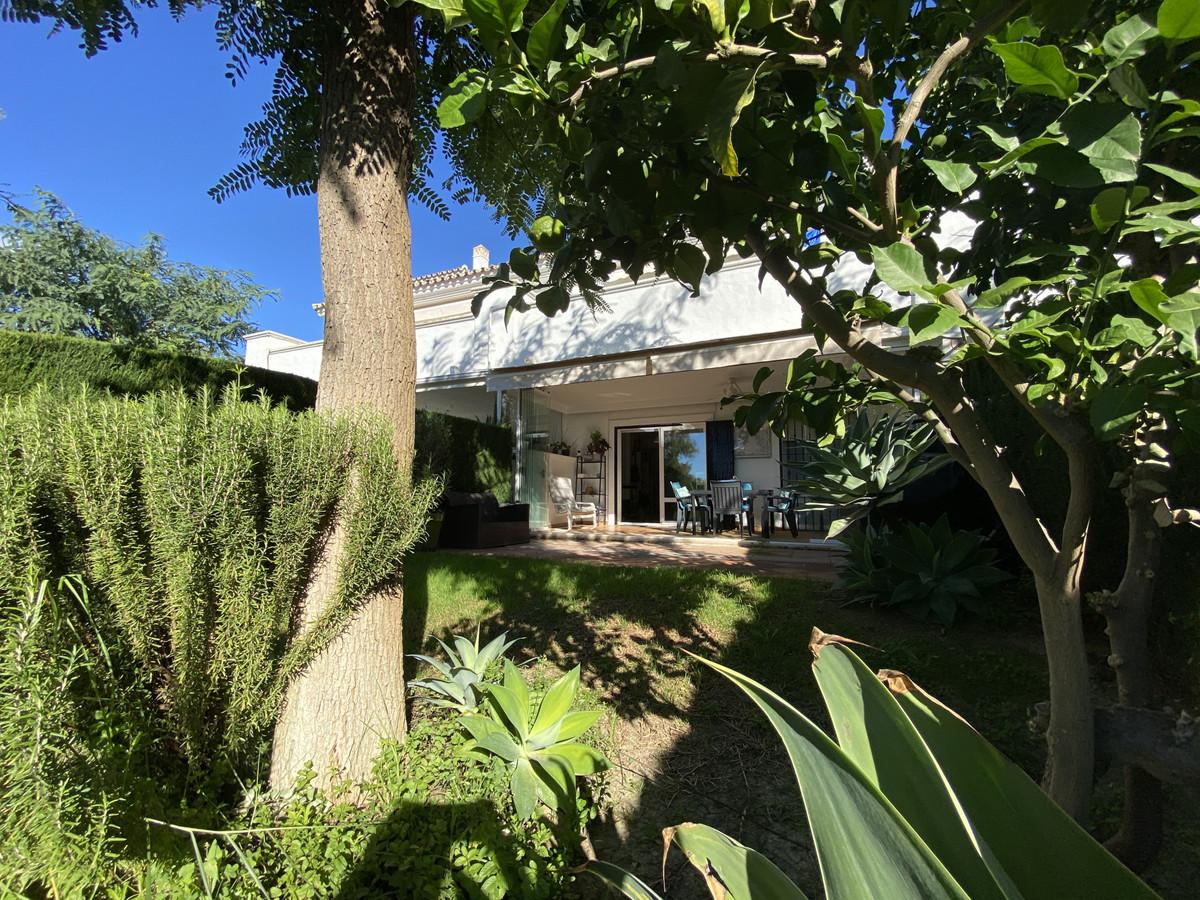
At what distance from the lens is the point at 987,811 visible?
1.96 feet

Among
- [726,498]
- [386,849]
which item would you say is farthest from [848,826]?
[726,498]

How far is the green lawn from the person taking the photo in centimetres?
219

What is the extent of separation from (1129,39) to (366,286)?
246 cm

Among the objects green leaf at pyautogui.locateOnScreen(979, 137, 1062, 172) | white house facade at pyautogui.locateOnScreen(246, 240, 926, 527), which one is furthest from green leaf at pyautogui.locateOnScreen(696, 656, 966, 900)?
white house facade at pyautogui.locateOnScreen(246, 240, 926, 527)

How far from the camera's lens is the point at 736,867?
64 cm

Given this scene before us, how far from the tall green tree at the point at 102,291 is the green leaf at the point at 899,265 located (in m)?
19.3

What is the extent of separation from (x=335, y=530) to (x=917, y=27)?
266cm

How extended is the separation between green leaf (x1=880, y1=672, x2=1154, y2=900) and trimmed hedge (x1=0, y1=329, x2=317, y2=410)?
5504 mm

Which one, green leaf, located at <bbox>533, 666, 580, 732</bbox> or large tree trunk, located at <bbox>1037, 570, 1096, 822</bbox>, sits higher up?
large tree trunk, located at <bbox>1037, 570, 1096, 822</bbox>

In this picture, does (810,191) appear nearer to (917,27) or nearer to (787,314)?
(917,27)

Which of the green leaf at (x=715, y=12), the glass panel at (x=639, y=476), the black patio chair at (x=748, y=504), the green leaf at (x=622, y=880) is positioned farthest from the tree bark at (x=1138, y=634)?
the glass panel at (x=639, y=476)

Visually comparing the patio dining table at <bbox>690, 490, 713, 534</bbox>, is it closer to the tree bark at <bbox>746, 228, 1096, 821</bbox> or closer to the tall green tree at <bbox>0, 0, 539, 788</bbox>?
the tall green tree at <bbox>0, 0, 539, 788</bbox>

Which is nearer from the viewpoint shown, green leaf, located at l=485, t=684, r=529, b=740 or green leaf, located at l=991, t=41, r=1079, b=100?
green leaf, located at l=991, t=41, r=1079, b=100

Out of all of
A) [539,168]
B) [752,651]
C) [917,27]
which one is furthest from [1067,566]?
[539,168]
